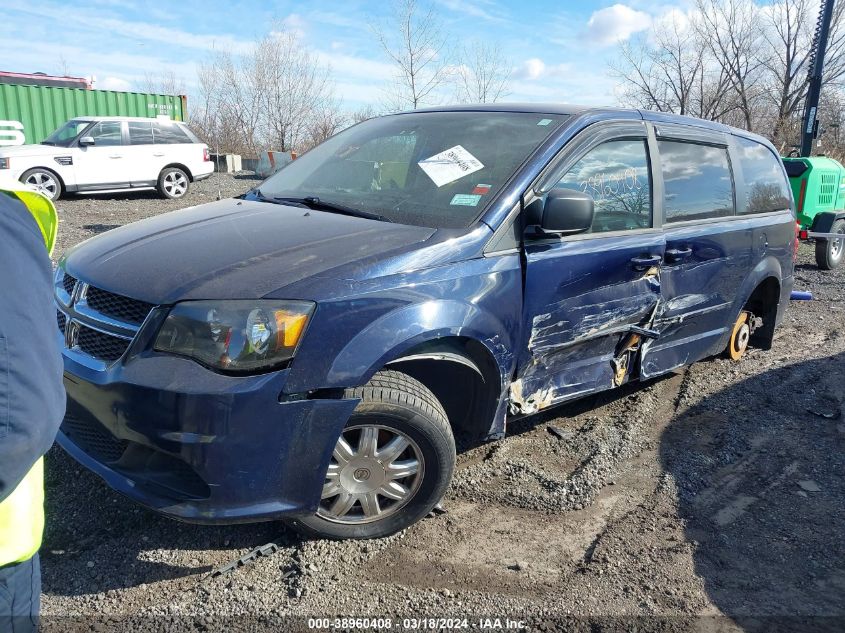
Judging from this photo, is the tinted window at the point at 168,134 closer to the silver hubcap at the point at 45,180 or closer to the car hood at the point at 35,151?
the car hood at the point at 35,151

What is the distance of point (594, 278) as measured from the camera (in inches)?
129

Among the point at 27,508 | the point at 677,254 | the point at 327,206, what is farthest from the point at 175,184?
the point at 27,508

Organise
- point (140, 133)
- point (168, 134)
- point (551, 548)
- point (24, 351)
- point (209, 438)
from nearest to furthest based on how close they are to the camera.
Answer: point (24, 351) → point (209, 438) → point (551, 548) → point (140, 133) → point (168, 134)

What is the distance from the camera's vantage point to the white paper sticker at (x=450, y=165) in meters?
3.22

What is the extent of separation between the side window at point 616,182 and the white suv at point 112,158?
12.5 meters

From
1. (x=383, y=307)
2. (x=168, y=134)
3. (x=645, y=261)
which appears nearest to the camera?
(x=383, y=307)

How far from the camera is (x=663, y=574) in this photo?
2666 millimetres

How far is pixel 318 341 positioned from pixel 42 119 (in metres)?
20.9

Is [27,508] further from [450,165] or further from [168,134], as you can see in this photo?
[168,134]

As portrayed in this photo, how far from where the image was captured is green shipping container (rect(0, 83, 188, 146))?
1888 centimetres

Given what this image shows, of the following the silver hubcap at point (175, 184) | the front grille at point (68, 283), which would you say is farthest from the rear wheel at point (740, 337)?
the silver hubcap at point (175, 184)

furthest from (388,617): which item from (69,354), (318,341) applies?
(69,354)

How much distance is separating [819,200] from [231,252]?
9908 millimetres

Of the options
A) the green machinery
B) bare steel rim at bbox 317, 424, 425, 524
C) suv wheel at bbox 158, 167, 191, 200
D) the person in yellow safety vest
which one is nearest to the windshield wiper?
bare steel rim at bbox 317, 424, 425, 524
